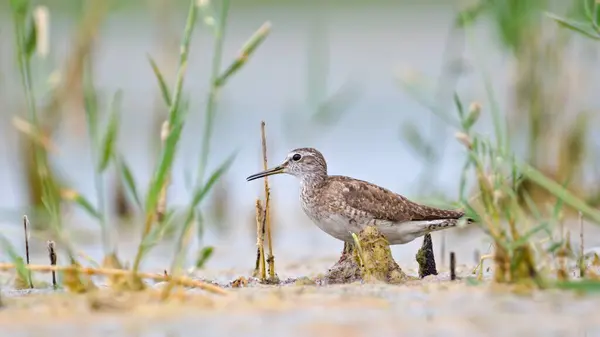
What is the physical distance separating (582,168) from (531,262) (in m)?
4.82

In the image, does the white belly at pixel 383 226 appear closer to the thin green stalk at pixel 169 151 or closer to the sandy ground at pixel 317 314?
the sandy ground at pixel 317 314

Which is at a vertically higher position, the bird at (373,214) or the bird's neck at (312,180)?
the bird's neck at (312,180)

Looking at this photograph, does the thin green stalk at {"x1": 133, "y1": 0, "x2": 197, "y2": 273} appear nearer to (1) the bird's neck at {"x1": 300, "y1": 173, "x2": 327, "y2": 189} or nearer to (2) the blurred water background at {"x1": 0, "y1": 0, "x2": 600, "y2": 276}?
(2) the blurred water background at {"x1": 0, "y1": 0, "x2": 600, "y2": 276}

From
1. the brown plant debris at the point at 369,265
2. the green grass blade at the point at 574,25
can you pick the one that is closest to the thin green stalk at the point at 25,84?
the brown plant debris at the point at 369,265

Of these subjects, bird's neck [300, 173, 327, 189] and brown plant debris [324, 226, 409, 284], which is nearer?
brown plant debris [324, 226, 409, 284]

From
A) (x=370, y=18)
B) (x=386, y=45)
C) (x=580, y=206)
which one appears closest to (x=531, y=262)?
(x=580, y=206)

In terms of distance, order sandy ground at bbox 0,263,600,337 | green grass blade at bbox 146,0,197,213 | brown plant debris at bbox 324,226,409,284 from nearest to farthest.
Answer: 1. sandy ground at bbox 0,263,600,337
2. green grass blade at bbox 146,0,197,213
3. brown plant debris at bbox 324,226,409,284

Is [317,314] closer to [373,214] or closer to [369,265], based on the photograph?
[369,265]

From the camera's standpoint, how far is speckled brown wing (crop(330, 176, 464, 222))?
22.4 ft

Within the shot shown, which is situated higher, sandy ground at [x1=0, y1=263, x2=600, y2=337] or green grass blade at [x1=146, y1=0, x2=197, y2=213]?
green grass blade at [x1=146, y1=0, x2=197, y2=213]

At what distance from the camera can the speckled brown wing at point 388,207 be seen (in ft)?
22.4

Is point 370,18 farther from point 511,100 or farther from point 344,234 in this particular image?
point 344,234

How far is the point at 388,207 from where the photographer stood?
687 centimetres

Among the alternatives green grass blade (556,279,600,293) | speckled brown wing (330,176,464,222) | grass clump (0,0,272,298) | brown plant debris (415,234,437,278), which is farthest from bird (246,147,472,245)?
green grass blade (556,279,600,293)
